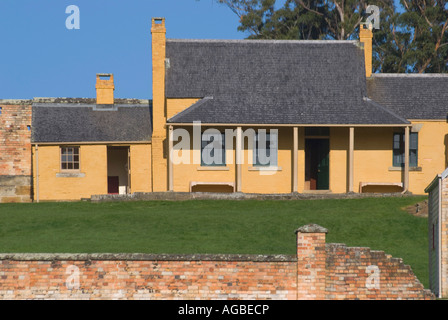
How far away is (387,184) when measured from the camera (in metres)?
35.6

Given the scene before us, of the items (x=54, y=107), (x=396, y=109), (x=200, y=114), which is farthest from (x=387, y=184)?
(x=54, y=107)

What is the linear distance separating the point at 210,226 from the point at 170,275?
8011 millimetres

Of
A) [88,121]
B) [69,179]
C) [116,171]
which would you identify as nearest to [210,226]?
[69,179]


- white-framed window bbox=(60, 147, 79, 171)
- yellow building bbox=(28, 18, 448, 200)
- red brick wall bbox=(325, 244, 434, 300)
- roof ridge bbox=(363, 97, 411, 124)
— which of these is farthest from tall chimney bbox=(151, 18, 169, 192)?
red brick wall bbox=(325, 244, 434, 300)

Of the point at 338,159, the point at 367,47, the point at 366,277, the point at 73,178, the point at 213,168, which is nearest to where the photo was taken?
the point at 366,277

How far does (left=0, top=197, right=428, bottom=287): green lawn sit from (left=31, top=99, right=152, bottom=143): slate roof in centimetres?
552

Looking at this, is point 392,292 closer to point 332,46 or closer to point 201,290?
point 201,290

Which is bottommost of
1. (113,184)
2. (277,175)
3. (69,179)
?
(113,184)

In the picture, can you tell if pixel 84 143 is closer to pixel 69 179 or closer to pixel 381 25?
pixel 69 179

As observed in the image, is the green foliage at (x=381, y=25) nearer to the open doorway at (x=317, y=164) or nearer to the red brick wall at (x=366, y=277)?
the open doorway at (x=317, y=164)

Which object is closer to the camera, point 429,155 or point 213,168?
point 213,168

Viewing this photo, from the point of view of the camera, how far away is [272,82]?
120 feet

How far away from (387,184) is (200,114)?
8.15 meters

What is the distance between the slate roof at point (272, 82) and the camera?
35.0 metres
